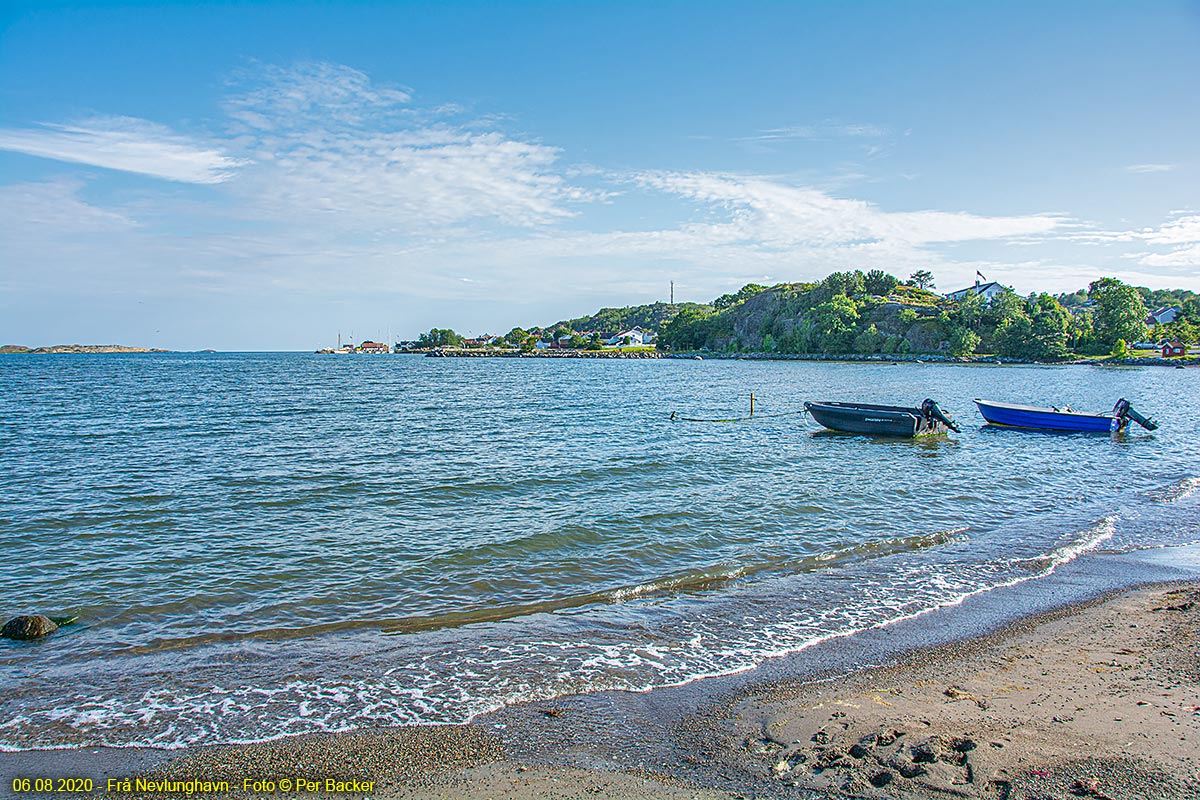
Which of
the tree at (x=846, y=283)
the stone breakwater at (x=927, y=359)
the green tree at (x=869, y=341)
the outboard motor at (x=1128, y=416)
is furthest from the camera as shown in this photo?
the tree at (x=846, y=283)

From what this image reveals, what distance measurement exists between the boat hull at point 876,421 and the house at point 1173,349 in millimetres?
111809

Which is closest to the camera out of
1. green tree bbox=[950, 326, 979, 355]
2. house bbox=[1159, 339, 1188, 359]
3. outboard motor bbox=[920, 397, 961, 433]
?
outboard motor bbox=[920, 397, 961, 433]

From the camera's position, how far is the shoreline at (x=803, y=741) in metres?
5.57

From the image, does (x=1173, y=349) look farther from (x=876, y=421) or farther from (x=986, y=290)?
(x=876, y=421)

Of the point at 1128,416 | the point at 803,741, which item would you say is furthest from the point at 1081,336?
the point at 803,741

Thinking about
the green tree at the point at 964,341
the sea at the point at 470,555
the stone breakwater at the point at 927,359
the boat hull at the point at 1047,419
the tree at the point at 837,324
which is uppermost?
the tree at the point at 837,324

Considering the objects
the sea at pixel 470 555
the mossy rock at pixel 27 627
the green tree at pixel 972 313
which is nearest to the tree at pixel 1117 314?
the green tree at pixel 972 313

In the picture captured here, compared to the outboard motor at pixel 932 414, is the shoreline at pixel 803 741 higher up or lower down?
lower down

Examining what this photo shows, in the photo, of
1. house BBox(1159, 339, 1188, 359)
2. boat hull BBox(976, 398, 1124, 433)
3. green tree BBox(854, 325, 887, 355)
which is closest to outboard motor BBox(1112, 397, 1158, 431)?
boat hull BBox(976, 398, 1124, 433)

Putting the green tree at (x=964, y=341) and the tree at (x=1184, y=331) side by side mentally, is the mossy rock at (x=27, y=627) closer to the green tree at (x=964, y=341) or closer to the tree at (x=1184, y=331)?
the tree at (x=1184, y=331)

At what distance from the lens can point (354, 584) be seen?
1152 cm

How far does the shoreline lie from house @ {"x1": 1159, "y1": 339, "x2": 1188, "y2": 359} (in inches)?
5404

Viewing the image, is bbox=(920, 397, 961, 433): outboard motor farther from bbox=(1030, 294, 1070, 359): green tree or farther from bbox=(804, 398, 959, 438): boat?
bbox=(1030, 294, 1070, 359): green tree

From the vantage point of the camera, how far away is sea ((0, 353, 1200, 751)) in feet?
26.3
